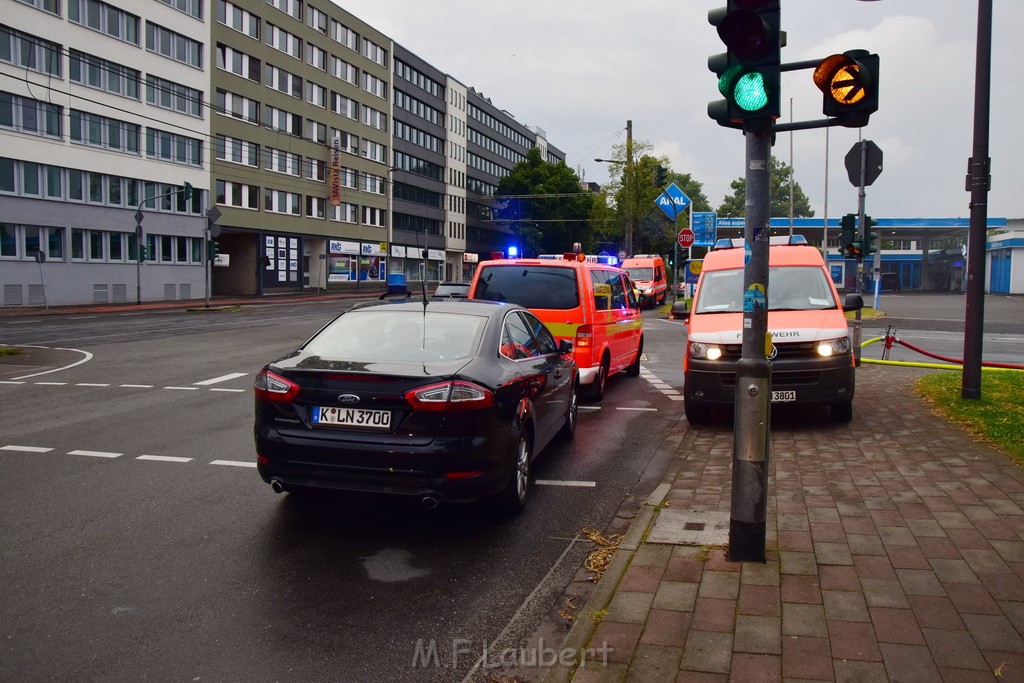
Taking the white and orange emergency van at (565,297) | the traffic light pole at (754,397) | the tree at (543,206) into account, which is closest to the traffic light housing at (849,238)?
the white and orange emergency van at (565,297)

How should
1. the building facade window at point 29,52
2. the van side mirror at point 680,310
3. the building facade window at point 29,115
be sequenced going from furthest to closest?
the building facade window at point 29,115, the building facade window at point 29,52, the van side mirror at point 680,310

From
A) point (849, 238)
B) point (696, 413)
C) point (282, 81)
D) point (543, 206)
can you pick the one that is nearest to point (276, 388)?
point (696, 413)

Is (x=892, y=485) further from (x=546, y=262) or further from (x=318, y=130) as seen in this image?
(x=318, y=130)

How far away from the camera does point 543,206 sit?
90.4 meters

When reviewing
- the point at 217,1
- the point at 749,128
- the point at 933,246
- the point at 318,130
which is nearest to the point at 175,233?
the point at 217,1

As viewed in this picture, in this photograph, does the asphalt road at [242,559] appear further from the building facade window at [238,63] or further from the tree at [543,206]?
the tree at [543,206]

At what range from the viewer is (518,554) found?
5285 mm

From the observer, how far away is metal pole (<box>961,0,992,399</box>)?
1022 cm

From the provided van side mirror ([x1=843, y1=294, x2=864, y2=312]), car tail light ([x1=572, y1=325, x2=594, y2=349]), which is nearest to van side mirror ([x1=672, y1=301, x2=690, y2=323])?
car tail light ([x1=572, y1=325, x2=594, y2=349])

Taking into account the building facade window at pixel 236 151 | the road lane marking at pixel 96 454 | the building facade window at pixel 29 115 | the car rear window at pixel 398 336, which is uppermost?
the building facade window at pixel 236 151

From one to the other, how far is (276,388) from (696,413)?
5.60m

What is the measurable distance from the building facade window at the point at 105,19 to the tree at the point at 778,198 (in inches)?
4174

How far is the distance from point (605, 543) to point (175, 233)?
45315 millimetres

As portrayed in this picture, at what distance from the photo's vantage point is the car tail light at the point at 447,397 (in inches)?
211
